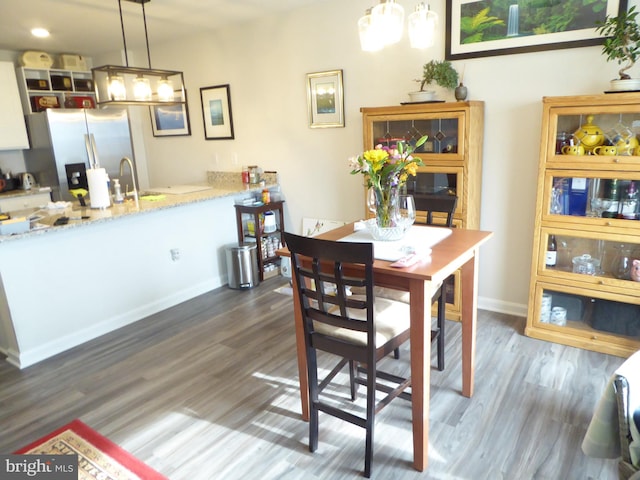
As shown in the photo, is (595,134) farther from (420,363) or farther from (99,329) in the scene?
(99,329)

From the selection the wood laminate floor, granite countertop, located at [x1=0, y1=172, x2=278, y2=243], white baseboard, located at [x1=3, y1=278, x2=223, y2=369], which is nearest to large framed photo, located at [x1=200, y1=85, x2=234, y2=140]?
granite countertop, located at [x1=0, y1=172, x2=278, y2=243]

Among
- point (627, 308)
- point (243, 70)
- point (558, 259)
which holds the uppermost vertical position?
point (243, 70)

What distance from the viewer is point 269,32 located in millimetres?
4195

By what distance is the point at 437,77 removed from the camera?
10.4 ft

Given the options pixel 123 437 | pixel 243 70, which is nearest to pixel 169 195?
pixel 243 70

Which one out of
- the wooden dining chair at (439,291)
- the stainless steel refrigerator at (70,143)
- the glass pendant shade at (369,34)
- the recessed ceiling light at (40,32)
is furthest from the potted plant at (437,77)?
the recessed ceiling light at (40,32)

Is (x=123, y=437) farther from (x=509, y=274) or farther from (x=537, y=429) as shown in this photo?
(x=509, y=274)

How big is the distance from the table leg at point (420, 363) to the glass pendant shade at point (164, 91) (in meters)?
2.50

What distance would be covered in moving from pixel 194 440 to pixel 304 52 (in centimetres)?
331

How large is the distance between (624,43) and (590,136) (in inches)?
20.7

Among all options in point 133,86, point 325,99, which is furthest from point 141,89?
point 325,99

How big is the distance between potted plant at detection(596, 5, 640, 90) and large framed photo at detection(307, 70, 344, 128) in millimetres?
1983

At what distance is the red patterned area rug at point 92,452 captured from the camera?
1.96 metres

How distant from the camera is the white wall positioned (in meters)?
3.07
